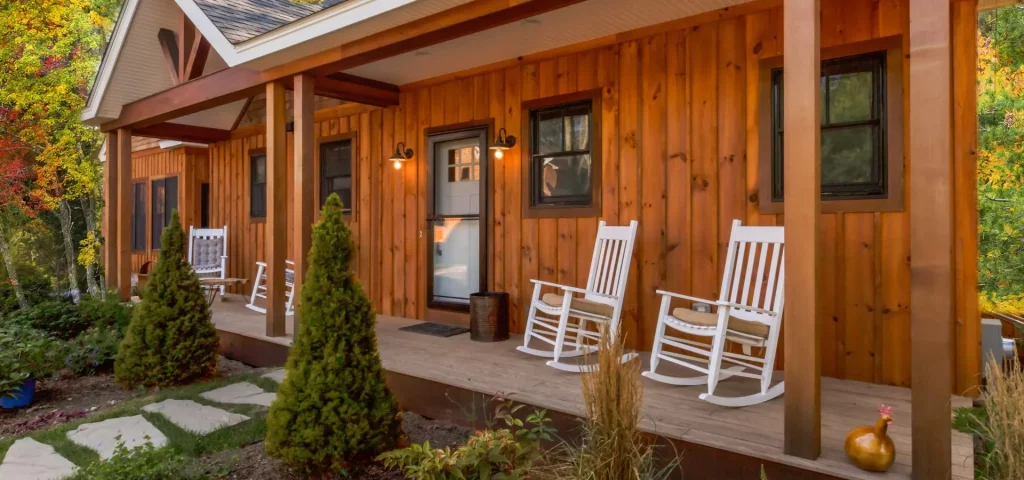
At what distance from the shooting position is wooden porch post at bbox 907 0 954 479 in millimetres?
1823

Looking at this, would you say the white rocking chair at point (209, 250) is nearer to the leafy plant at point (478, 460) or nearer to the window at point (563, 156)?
the window at point (563, 156)

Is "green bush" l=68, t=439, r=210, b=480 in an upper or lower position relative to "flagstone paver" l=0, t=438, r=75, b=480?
upper

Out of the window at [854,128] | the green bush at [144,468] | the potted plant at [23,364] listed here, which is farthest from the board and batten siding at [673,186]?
the green bush at [144,468]

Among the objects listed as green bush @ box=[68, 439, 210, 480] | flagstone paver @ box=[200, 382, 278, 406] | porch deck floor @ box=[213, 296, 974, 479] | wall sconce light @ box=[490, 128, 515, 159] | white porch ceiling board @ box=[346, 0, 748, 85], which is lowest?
flagstone paver @ box=[200, 382, 278, 406]

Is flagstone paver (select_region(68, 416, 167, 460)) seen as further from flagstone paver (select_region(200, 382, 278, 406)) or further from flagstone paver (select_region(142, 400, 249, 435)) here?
flagstone paver (select_region(200, 382, 278, 406))

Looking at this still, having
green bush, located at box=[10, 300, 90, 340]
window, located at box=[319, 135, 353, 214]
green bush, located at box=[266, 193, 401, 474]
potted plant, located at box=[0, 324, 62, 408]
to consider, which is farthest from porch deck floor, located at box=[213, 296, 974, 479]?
green bush, located at box=[10, 300, 90, 340]

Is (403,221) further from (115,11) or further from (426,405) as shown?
(115,11)

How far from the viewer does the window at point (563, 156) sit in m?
4.18

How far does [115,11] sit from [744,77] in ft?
50.8

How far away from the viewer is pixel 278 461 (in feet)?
8.38

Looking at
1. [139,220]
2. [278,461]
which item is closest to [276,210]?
[278,461]

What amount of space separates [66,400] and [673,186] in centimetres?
421

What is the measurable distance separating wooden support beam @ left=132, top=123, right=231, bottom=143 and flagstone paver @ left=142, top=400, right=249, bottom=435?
179 inches

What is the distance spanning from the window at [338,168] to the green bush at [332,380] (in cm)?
359
